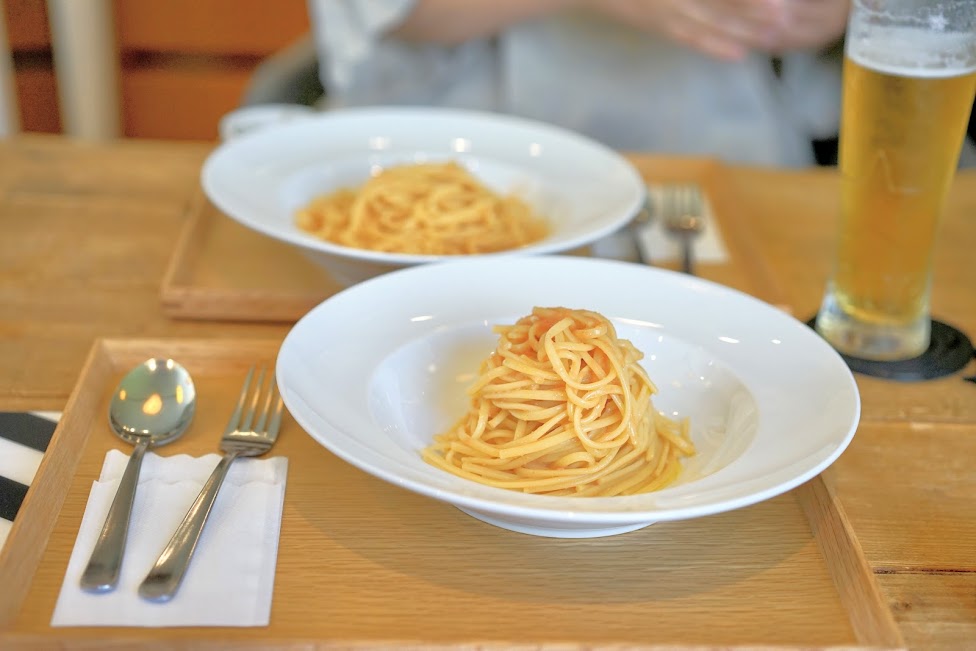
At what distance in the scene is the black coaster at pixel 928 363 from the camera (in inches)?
41.1

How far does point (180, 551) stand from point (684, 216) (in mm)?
854

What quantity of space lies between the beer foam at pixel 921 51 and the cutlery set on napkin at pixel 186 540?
678 mm

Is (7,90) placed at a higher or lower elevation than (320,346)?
lower

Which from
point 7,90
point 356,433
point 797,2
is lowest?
point 7,90

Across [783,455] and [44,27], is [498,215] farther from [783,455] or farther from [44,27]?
[44,27]

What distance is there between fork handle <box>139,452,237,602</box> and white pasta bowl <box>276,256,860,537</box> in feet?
0.36

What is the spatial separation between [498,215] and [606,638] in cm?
73

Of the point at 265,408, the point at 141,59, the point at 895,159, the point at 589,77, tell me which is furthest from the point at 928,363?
the point at 141,59

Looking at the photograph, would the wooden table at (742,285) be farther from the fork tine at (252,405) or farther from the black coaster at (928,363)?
the fork tine at (252,405)

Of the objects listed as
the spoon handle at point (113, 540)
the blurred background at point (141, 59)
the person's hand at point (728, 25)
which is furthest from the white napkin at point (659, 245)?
the blurred background at point (141, 59)

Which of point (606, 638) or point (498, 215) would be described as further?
point (498, 215)

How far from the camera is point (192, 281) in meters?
1.18

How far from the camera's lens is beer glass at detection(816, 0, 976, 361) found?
3.05ft

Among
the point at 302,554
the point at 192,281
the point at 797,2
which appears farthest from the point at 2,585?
the point at 797,2
